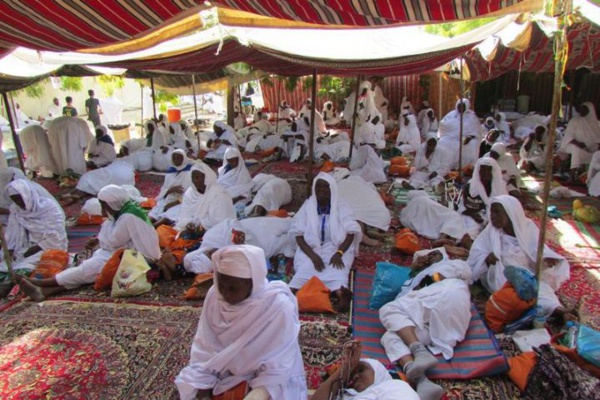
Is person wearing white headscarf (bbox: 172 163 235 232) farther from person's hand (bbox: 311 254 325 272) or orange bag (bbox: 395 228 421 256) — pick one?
orange bag (bbox: 395 228 421 256)

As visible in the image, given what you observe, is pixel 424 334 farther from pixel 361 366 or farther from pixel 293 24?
pixel 293 24

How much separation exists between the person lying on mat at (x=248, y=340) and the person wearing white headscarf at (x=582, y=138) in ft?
25.2

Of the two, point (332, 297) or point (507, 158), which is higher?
point (507, 158)

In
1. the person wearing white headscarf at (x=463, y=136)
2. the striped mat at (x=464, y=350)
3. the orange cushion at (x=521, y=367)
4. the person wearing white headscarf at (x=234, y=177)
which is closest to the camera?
the orange cushion at (x=521, y=367)

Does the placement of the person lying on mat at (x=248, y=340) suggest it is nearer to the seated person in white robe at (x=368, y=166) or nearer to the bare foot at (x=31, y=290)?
the bare foot at (x=31, y=290)

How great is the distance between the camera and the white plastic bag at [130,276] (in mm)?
4305

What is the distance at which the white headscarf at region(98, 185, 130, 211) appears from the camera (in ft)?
14.5

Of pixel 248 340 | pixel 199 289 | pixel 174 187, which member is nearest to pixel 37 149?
pixel 174 187

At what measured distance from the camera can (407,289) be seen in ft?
12.6

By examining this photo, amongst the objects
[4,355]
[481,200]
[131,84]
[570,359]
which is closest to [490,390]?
[570,359]

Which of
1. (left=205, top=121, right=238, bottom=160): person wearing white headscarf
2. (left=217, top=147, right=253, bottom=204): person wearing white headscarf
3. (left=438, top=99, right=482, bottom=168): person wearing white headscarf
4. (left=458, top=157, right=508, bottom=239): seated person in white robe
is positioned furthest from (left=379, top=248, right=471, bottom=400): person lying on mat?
(left=205, top=121, right=238, bottom=160): person wearing white headscarf

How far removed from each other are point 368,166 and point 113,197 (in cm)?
528

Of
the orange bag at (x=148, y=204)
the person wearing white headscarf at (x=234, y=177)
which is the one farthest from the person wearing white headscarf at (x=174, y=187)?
the person wearing white headscarf at (x=234, y=177)

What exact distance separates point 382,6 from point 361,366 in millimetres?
2098
